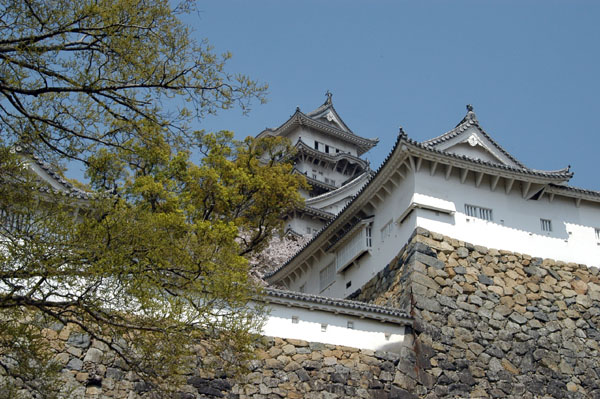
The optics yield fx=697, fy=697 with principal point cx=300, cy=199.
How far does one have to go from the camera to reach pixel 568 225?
21.8 m

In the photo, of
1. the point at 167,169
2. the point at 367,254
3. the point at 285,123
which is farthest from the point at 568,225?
the point at 285,123

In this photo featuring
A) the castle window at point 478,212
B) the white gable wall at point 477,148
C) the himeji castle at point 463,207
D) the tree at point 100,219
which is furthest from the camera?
the white gable wall at point 477,148

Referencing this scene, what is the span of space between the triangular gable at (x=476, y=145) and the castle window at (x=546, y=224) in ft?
6.03

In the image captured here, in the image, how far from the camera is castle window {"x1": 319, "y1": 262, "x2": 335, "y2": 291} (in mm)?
23797

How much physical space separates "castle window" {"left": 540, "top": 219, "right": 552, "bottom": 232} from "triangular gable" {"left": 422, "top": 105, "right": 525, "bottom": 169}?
1.84 metres

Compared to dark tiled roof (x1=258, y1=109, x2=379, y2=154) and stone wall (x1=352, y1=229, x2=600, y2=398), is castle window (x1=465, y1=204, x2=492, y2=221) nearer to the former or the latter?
stone wall (x1=352, y1=229, x2=600, y2=398)

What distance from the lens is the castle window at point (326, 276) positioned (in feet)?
78.1

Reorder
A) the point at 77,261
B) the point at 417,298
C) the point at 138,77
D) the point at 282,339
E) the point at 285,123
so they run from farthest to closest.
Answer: the point at 285,123 < the point at 417,298 < the point at 282,339 < the point at 138,77 < the point at 77,261

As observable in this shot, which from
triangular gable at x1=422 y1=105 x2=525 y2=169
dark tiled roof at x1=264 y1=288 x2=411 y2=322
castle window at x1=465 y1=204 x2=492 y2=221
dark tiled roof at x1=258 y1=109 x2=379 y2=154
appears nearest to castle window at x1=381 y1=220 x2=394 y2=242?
castle window at x1=465 y1=204 x2=492 y2=221

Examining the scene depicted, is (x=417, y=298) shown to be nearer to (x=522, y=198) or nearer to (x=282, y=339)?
Result: (x=282, y=339)

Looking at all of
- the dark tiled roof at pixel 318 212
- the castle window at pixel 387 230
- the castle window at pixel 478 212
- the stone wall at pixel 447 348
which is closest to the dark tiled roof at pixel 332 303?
the stone wall at pixel 447 348

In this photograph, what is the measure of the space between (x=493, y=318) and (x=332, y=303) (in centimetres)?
493

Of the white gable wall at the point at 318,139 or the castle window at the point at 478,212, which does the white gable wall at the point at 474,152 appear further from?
the white gable wall at the point at 318,139

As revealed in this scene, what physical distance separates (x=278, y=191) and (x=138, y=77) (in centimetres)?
1250
